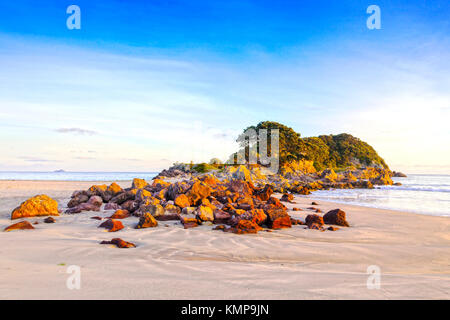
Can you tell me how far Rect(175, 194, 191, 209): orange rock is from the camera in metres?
8.74

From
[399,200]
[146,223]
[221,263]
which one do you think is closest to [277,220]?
[146,223]

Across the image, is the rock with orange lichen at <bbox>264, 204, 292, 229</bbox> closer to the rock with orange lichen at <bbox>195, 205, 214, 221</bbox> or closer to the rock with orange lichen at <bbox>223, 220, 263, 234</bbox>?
the rock with orange lichen at <bbox>223, 220, 263, 234</bbox>

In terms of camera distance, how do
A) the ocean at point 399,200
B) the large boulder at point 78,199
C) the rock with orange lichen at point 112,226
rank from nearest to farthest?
the rock with orange lichen at point 112,226 → the large boulder at point 78,199 → the ocean at point 399,200

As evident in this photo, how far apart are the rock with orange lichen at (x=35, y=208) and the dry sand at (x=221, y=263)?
1.52 feet

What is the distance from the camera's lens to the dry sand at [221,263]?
269 centimetres

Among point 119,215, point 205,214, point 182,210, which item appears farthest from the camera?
point 182,210

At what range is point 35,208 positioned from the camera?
8281 millimetres

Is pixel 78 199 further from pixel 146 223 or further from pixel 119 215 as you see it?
A: pixel 146 223

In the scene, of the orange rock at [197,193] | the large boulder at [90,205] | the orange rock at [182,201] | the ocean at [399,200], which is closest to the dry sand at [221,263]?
the orange rock at [182,201]

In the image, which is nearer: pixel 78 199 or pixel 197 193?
pixel 197 193

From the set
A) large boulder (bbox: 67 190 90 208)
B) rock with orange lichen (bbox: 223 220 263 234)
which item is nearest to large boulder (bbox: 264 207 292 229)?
rock with orange lichen (bbox: 223 220 263 234)

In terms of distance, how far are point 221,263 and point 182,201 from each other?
4998mm

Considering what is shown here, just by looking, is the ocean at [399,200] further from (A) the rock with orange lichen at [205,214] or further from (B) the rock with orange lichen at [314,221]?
(A) the rock with orange lichen at [205,214]
